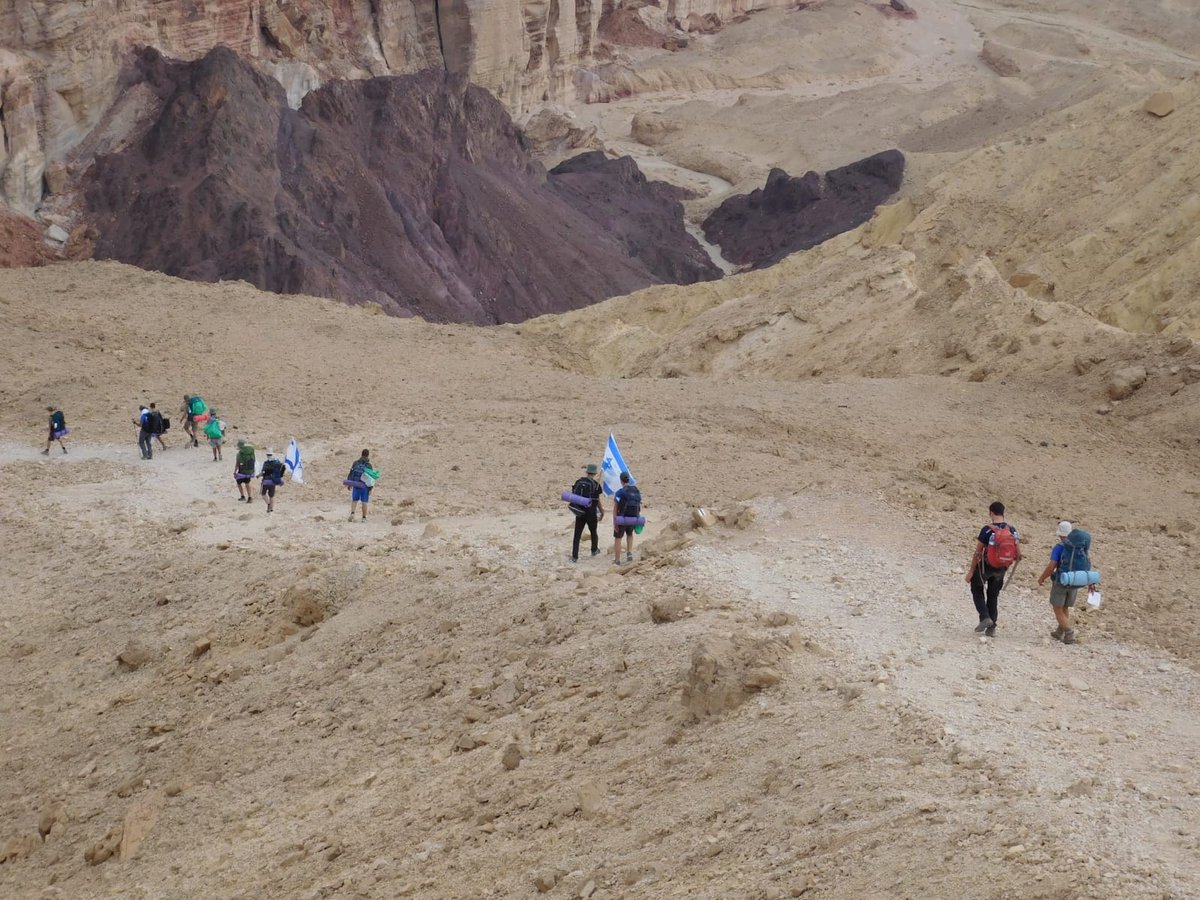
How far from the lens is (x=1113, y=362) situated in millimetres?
22094

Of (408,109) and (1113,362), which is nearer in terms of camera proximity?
(1113,362)

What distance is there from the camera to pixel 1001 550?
34.6 ft

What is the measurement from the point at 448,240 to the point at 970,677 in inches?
1263

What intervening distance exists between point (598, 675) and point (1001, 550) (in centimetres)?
303

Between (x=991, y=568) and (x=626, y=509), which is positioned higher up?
(x=626, y=509)

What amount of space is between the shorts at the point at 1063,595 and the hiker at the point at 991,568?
0.36 m

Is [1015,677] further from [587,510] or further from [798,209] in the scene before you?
[798,209]

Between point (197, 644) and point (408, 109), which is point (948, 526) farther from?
point (408, 109)

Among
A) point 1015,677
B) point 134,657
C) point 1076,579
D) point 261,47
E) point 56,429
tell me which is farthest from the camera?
point 261,47

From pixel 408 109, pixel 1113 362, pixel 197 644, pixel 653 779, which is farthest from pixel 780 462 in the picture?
pixel 408 109

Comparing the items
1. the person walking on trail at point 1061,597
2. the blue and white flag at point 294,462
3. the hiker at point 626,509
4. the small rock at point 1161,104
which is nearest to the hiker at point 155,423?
the blue and white flag at point 294,462

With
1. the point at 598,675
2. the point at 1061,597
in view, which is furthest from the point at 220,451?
the point at 1061,597

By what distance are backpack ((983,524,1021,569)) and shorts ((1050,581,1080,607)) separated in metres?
0.36

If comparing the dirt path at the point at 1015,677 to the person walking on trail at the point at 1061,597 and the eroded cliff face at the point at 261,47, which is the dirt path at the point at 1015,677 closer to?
the person walking on trail at the point at 1061,597
